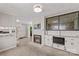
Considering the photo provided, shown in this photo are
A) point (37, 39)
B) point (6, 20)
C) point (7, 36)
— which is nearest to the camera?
point (7, 36)

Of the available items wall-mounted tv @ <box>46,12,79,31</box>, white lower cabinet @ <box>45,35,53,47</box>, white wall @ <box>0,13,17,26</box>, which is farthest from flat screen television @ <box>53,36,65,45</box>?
white wall @ <box>0,13,17,26</box>

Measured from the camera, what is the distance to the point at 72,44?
12.6 ft

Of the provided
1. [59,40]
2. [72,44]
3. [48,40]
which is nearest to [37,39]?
[48,40]

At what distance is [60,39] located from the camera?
14.8 feet

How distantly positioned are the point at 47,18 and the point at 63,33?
71.8 inches

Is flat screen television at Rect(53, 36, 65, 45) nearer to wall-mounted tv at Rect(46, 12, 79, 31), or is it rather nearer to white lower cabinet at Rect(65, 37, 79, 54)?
white lower cabinet at Rect(65, 37, 79, 54)

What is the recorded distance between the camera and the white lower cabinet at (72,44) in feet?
12.0

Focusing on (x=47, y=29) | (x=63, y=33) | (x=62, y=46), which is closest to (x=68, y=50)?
(x=62, y=46)

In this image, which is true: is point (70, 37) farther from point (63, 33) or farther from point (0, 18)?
point (0, 18)

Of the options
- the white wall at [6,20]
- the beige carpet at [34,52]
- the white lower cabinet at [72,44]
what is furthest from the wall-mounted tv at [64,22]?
the white wall at [6,20]

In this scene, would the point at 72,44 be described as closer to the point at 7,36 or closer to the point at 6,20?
the point at 7,36

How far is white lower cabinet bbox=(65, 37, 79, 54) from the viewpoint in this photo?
3.64m

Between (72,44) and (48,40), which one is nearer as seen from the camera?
(72,44)

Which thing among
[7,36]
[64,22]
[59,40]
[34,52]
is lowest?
[34,52]
